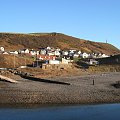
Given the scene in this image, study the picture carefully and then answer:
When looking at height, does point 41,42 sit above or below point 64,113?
above

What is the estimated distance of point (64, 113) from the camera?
3325 cm

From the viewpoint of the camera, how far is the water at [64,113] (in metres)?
31.6

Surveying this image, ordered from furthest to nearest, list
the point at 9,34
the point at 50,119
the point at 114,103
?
1. the point at 9,34
2. the point at 114,103
3. the point at 50,119

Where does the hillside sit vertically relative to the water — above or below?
above

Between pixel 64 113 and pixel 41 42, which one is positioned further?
pixel 41 42

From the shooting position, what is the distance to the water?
3158 cm

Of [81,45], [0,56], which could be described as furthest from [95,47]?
[0,56]

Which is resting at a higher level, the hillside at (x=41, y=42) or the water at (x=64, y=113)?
the hillside at (x=41, y=42)

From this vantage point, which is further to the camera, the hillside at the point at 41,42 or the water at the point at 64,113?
the hillside at the point at 41,42

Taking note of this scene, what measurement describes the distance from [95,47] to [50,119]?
549 ft

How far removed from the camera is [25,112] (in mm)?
33312

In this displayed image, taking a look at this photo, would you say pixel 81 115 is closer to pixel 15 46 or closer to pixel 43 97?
pixel 43 97

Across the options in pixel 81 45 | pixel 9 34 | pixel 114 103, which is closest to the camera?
pixel 114 103

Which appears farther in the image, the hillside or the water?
the hillside
